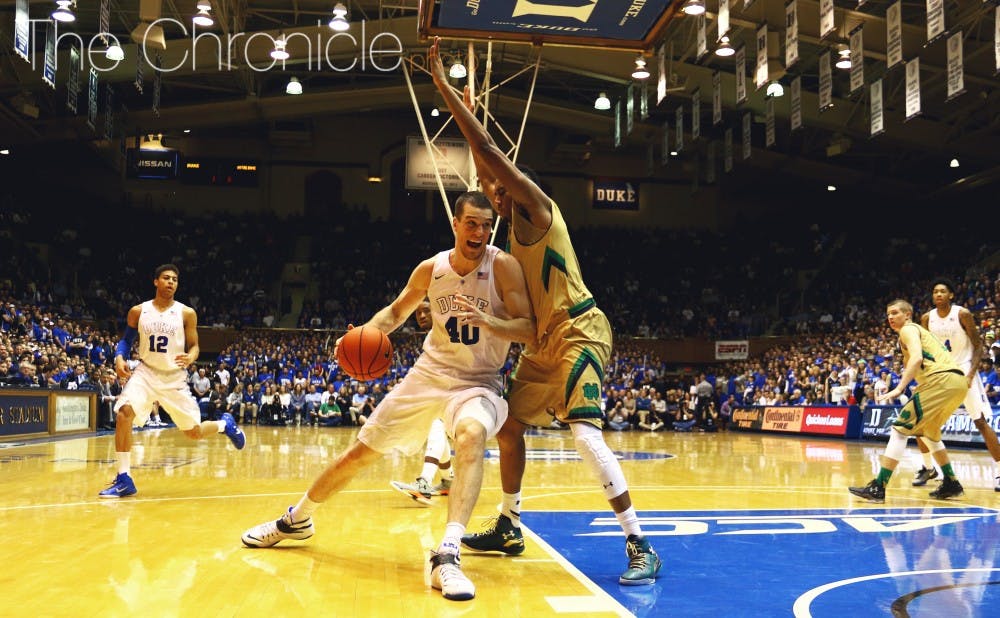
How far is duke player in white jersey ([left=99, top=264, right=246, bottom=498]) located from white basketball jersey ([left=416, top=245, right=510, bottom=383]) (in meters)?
3.56

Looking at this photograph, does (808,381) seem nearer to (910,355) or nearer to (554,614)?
(910,355)

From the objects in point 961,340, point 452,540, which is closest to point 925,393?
point 961,340

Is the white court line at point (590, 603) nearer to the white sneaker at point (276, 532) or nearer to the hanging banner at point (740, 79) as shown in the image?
the white sneaker at point (276, 532)

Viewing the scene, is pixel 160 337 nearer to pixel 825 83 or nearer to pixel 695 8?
pixel 695 8

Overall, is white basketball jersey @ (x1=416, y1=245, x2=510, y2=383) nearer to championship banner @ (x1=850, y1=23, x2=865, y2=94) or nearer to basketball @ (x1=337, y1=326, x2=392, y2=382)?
basketball @ (x1=337, y1=326, x2=392, y2=382)

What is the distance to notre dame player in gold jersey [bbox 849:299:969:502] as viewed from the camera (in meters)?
7.11

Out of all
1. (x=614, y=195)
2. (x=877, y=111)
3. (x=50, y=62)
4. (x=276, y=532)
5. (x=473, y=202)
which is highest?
(x=614, y=195)

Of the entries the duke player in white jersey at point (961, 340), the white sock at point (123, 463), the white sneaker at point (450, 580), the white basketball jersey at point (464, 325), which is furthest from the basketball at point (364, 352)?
the duke player in white jersey at point (961, 340)

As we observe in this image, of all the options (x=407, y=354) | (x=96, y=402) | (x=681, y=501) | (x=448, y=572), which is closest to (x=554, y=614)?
(x=448, y=572)

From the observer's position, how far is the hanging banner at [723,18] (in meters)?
15.0

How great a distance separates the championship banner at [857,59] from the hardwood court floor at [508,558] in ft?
30.8

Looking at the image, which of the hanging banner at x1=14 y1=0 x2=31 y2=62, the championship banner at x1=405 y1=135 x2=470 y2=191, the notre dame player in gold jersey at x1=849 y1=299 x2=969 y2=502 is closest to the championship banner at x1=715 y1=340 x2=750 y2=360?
the championship banner at x1=405 y1=135 x2=470 y2=191

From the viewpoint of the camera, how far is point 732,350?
29.2 metres

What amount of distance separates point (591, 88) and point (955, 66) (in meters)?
14.9
